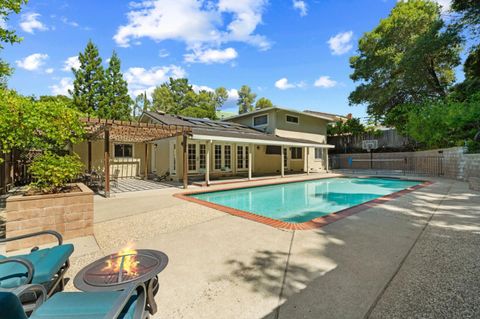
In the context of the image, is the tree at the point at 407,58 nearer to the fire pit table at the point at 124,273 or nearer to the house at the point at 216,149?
the house at the point at 216,149

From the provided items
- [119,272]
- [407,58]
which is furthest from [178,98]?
[119,272]

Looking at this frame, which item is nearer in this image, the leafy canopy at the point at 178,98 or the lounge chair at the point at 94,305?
the lounge chair at the point at 94,305

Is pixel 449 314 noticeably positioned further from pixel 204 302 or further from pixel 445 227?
pixel 445 227

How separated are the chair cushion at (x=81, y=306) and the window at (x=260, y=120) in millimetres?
16964

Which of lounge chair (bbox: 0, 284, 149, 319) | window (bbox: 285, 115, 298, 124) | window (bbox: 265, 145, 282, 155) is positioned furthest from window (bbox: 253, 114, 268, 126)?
lounge chair (bbox: 0, 284, 149, 319)

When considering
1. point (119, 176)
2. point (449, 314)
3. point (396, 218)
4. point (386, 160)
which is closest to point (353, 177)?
point (386, 160)

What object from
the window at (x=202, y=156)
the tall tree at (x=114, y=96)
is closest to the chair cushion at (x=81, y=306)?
the window at (x=202, y=156)

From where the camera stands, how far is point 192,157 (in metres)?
13.6

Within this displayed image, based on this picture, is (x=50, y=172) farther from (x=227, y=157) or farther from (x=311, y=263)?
(x=227, y=157)

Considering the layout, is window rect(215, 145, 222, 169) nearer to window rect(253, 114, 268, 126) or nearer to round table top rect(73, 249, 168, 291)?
window rect(253, 114, 268, 126)

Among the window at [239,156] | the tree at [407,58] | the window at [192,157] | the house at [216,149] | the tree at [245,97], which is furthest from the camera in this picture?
the tree at [245,97]

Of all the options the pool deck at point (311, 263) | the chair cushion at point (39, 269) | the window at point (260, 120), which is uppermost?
the window at point (260, 120)

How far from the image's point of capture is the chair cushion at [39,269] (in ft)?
6.68

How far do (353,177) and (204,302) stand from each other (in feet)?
50.1
